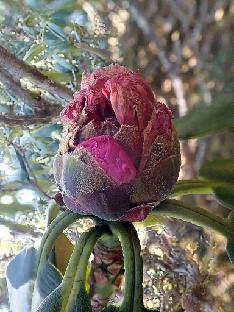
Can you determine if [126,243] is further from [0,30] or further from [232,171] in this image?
[0,30]

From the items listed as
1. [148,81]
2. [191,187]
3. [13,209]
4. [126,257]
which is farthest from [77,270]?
[148,81]

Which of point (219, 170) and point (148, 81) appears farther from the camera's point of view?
point (148, 81)

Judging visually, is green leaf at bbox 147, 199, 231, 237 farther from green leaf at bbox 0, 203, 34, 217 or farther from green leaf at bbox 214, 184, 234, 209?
green leaf at bbox 0, 203, 34, 217

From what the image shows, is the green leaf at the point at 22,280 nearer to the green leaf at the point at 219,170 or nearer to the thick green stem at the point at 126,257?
the thick green stem at the point at 126,257

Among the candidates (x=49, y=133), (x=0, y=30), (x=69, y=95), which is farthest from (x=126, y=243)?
(x=0, y=30)

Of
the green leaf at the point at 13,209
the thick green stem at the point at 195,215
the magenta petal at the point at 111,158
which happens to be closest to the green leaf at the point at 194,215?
the thick green stem at the point at 195,215

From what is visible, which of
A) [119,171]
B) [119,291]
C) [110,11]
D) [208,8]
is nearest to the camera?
[119,171]

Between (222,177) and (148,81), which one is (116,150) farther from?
(148,81)
